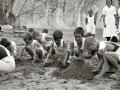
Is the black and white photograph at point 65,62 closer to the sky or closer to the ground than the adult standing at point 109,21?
closer to the ground

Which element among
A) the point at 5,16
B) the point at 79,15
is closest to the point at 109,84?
the point at 79,15

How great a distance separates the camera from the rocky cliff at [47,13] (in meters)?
14.4

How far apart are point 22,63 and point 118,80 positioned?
234 cm

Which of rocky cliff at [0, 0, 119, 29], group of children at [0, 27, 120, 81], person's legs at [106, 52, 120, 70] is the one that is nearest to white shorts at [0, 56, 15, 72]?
group of children at [0, 27, 120, 81]

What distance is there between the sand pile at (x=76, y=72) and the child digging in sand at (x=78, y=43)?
0.25 metres

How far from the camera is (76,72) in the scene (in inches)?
151

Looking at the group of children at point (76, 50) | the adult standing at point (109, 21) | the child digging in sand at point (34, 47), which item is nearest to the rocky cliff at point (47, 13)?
the adult standing at point (109, 21)

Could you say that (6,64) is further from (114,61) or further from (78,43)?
(114,61)

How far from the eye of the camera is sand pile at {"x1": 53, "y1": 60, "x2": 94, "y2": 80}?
3.67 metres

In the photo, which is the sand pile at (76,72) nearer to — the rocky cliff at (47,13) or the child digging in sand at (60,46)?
the child digging in sand at (60,46)

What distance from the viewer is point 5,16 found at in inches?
591

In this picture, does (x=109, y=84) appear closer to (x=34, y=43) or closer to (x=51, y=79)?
(x=51, y=79)

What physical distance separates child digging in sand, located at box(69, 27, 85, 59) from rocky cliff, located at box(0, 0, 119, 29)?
9886 millimetres

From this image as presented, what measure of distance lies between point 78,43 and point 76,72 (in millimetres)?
587
